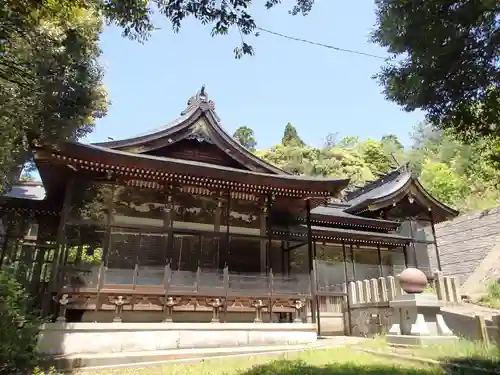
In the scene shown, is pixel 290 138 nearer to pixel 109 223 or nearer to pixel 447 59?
pixel 109 223

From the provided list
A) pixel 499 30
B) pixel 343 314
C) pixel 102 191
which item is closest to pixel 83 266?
pixel 102 191

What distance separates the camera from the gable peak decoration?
549 inches

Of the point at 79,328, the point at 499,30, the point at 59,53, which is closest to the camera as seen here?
the point at 499,30

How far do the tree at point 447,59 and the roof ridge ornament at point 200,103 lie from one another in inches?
294

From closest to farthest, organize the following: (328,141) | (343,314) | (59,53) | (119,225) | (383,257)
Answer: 1. (59,53)
2. (119,225)
3. (343,314)
4. (383,257)
5. (328,141)

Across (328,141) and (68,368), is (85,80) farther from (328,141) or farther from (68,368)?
(328,141)

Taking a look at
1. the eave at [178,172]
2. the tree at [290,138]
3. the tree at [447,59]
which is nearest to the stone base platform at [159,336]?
the eave at [178,172]

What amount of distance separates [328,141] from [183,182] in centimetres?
5253

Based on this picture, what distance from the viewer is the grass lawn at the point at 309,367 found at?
654 cm

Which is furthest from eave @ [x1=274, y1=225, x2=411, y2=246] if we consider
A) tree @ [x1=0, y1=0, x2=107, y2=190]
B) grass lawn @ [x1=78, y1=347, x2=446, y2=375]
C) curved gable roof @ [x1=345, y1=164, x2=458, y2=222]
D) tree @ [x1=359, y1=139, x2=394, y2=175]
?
tree @ [x1=359, y1=139, x2=394, y2=175]

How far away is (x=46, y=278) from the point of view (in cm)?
1287

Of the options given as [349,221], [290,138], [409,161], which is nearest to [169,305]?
[349,221]

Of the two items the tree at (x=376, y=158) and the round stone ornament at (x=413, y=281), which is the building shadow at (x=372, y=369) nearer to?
the round stone ornament at (x=413, y=281)

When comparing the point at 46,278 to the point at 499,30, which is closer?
the point at 499,30
